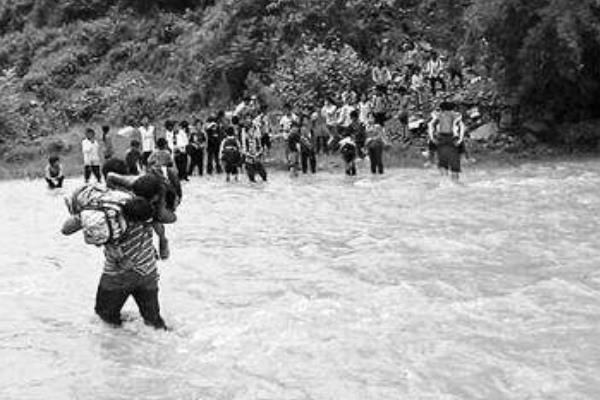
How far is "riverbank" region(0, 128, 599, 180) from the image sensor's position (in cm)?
2238

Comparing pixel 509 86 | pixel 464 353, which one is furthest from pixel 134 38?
pixel 464 353

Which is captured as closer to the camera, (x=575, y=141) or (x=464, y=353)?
(x=464, y=353)

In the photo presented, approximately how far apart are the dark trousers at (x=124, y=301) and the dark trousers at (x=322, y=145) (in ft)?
56.7

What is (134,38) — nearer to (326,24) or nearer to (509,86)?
(326,24)

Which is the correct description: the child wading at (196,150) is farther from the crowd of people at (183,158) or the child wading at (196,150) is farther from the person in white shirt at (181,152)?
the person in white shirt at (181,152)

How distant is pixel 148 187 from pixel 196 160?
15923 millimetres

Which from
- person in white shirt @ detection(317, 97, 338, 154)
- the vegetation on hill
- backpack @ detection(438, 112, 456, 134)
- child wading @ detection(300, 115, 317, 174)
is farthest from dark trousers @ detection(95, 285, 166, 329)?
person in white shirt @ detection(317, 97, 338, 154)

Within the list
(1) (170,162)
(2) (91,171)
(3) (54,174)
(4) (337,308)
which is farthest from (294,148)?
(4) (337,308)

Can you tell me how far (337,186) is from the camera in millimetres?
19547

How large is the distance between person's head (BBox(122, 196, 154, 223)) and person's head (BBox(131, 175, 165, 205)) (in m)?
0.09

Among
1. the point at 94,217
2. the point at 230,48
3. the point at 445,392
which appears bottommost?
the point at 445,392

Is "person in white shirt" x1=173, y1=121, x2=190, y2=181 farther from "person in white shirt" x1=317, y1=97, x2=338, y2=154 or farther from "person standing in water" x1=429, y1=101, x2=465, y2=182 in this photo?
"person standing in water" x1=429, y1=101, x2=465, y2=182

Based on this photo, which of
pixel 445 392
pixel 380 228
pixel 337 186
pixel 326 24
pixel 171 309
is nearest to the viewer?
pixel 445 392

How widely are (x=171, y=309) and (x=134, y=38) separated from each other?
104 feet
